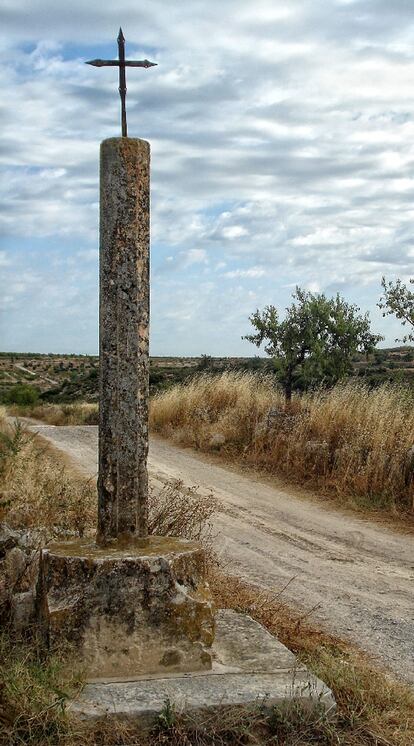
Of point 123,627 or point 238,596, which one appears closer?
point 123,627

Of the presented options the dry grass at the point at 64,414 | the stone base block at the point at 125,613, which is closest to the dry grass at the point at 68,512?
the stone base block at the point at 125,613

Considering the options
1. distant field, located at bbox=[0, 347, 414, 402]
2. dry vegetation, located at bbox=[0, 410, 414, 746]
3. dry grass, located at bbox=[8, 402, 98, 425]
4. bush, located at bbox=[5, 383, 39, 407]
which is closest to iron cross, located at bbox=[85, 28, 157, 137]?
dry vegetation, located at bbox=[0, 410, 414, 746]

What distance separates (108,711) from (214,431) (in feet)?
42.6

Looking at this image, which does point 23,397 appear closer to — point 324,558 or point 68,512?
point 324,558

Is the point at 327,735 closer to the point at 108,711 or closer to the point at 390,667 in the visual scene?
the point at 108,711

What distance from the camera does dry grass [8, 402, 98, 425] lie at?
24766 millimetres

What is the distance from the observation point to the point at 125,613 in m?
4.57

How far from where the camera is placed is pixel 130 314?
4875mm

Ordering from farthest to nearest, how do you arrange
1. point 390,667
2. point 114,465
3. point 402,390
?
point 402,390
point 390,667
point 114,465

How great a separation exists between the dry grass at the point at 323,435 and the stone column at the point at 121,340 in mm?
6944

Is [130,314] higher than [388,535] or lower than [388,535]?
higher

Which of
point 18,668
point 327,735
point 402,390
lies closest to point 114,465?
point 18,668

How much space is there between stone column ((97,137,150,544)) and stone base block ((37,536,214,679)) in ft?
1.05

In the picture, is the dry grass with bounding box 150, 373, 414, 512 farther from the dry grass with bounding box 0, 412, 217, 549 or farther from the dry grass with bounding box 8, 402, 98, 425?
the dry grass with bounding box 8, 402, 98, 425
